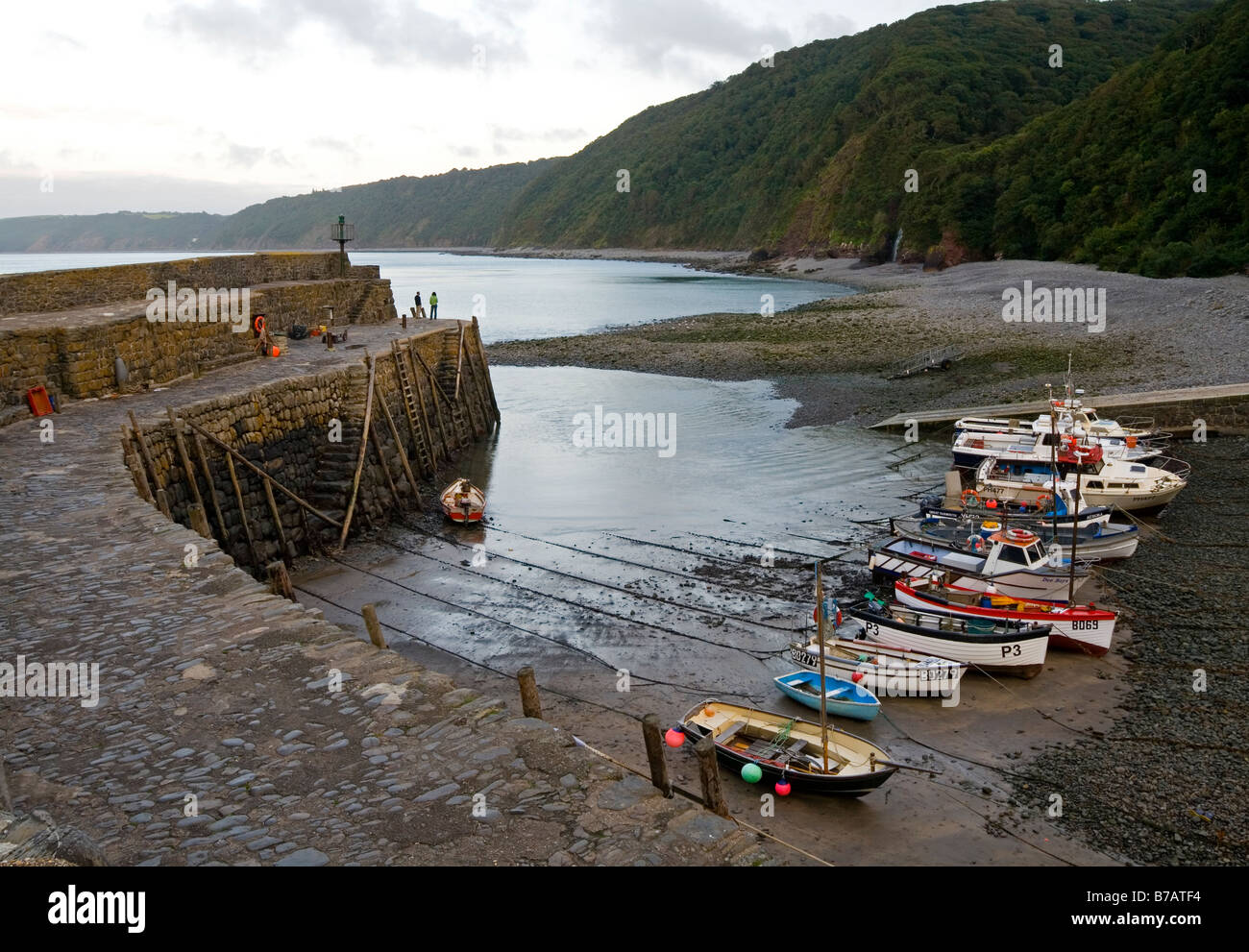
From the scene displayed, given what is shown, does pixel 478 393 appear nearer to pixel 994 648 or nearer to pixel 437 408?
pixel 437 408

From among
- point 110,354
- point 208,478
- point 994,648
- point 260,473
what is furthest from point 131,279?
point 994,648

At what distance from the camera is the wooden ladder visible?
29562 millimetres

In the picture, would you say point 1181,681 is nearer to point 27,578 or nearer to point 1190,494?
point 1190,494

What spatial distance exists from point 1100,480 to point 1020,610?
903 cm

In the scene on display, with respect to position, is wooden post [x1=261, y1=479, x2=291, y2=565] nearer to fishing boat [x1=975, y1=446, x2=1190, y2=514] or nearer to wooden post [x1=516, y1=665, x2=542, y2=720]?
wooden post [x1=516, y1=665, x2=542, y2=720]

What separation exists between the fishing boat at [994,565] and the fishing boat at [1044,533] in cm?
57

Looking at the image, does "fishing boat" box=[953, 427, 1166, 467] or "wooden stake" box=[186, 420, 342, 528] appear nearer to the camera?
"wooden stake" box=[186, 420, 342, 528]

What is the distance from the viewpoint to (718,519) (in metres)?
24.9

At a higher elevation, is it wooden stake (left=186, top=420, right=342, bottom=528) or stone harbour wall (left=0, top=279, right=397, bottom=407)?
stone harbour wall (left=0, top=279, right=397, bottom=407)

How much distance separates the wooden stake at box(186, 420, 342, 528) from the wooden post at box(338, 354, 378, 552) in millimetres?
277

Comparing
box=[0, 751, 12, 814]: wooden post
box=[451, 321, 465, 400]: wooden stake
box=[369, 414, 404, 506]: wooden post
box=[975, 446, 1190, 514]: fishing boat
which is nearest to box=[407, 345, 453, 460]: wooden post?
box=[451, 321, 465, 400]: wooden stake

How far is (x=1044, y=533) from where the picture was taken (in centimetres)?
2127

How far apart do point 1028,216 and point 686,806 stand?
8067 centimetres

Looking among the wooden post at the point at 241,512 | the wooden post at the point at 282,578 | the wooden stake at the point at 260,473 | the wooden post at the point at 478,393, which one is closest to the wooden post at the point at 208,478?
the wooden stake at the point at 260,473
